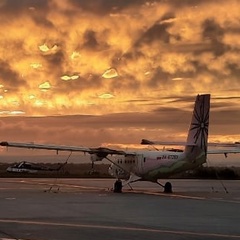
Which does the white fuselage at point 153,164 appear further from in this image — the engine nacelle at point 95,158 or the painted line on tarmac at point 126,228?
the painted line on tarmac at point 126,228

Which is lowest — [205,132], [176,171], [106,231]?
[106,231]

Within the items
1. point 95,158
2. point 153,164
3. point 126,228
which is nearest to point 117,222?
point 126,228

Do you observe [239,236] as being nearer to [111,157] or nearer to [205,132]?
[205,132]

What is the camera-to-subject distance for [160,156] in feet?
127

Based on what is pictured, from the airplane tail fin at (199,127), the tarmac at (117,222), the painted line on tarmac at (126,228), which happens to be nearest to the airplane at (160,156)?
the airplane tail fin at (199,127)

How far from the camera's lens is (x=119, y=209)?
24141 millimetres

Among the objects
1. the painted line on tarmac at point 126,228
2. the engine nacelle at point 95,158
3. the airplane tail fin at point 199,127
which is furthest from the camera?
the engine nacelle at point 95,158

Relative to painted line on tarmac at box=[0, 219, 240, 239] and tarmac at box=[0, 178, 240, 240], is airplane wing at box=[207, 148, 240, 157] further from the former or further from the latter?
painted line on tarmac at box=[0, 219, 240, 239]

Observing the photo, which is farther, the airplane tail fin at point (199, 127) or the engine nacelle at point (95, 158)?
the engine nacelle at point (95, 158)

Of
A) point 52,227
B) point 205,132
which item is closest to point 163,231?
point 52,227

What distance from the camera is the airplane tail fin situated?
36344 mm

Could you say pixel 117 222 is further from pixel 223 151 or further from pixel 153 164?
pixel 223 151

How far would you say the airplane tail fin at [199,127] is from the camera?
36344 mm

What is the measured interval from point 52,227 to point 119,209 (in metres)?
7.64
